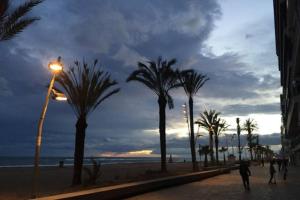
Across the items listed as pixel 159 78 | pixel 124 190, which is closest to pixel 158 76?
pixel 159 78

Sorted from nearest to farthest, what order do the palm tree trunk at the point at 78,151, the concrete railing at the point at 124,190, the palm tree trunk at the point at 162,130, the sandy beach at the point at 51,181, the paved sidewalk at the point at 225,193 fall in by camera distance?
the concrete railing at the point at 124,190, the paved sidewalk at the point at 225,193, the sandy beach at the point at 51,181, the palm tree trunk at the point at 78,151, the palm tree trunk at the point at 162,130

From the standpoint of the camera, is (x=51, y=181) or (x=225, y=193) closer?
(x=225, y=193)

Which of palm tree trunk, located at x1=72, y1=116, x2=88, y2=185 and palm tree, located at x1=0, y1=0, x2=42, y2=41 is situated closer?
palm tree, located at x1=0, y1=0, x2=42, y2=41

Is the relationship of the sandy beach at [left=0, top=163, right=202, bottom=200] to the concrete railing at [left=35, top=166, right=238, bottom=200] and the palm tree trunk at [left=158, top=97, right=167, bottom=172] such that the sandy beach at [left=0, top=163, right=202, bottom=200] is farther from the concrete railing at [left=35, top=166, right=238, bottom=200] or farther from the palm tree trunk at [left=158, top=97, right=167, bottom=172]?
the concrete railing at [left=35, top=166, right=238, bottom=200]

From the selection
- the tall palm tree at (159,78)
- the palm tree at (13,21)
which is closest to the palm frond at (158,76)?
the tall palm tree at (159,78)

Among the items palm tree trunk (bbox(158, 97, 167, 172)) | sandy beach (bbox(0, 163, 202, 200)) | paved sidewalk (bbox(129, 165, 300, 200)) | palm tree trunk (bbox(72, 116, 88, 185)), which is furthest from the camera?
palm tree trunk (bbox(158, 97, 167, 172))

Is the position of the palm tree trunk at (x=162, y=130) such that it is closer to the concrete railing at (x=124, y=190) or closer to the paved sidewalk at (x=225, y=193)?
the concrete railing at (x=124, y=190)

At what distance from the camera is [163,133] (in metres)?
34.3

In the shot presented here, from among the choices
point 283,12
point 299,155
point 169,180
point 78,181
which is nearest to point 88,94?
point 78,181

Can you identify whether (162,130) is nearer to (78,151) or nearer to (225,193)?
(78,151)

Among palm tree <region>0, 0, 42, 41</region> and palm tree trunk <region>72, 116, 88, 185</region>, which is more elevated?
palm tree <region>0, 0, 42, 41</region>

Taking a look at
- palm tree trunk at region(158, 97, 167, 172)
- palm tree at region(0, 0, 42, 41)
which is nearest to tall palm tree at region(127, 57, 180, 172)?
palm tree trunk at region(158, 97, 167, 172)

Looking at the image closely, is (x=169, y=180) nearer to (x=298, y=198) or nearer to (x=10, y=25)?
(x=298, y=198)

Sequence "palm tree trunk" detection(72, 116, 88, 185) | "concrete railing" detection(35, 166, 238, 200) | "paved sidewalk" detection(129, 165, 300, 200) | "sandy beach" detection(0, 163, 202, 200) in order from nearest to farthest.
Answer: "concrete railing" detection(35, 166, 238, 200)
"paved sidewalk" detection(129, 165, 300, 200)
"sandy beach" detection(0, 163, 202, 200)
"palm tree trunk" detection(72, 116, 88, 185)
